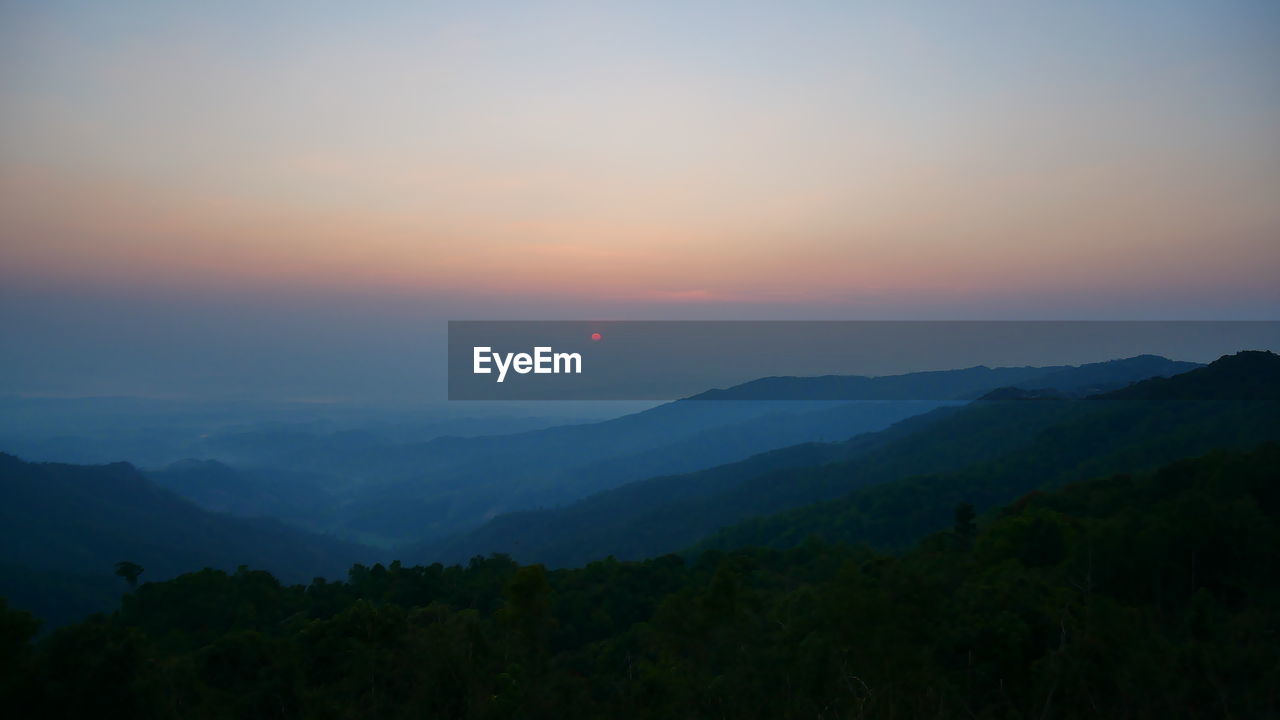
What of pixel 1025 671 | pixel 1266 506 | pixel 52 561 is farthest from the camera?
pixel 52 561

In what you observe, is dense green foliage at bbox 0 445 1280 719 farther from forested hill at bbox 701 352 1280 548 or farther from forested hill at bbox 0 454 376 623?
forested hill at bbox 0 454 376 623

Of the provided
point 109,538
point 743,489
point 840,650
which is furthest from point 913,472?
point 109,538

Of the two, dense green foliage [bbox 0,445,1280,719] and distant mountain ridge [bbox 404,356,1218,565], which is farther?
distant mountain ridge [bbox 404,356,1218,565]

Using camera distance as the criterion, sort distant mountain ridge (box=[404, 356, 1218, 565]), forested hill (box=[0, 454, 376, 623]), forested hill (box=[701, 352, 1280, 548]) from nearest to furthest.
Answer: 1. forested hill (box=[701, 352, 1280, 548])
2. forested hill (box=[0, 454, 376, 623])
3. distant mountain ridge (box=[404, 356, 1218, 565])

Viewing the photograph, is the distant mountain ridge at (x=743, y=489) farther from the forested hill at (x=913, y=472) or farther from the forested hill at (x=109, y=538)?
the forested hill at (x=109, y=538)

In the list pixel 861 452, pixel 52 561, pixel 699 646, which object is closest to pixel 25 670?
pixel 699 646

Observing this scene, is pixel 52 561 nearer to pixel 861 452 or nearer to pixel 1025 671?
pixel 1025 671

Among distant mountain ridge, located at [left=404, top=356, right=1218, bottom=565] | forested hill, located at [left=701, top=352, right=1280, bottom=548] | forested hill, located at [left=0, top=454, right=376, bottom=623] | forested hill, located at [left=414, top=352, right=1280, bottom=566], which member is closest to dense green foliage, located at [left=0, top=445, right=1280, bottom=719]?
forested hill, located at [left=701, top=352, right=1280, bottom=548]
